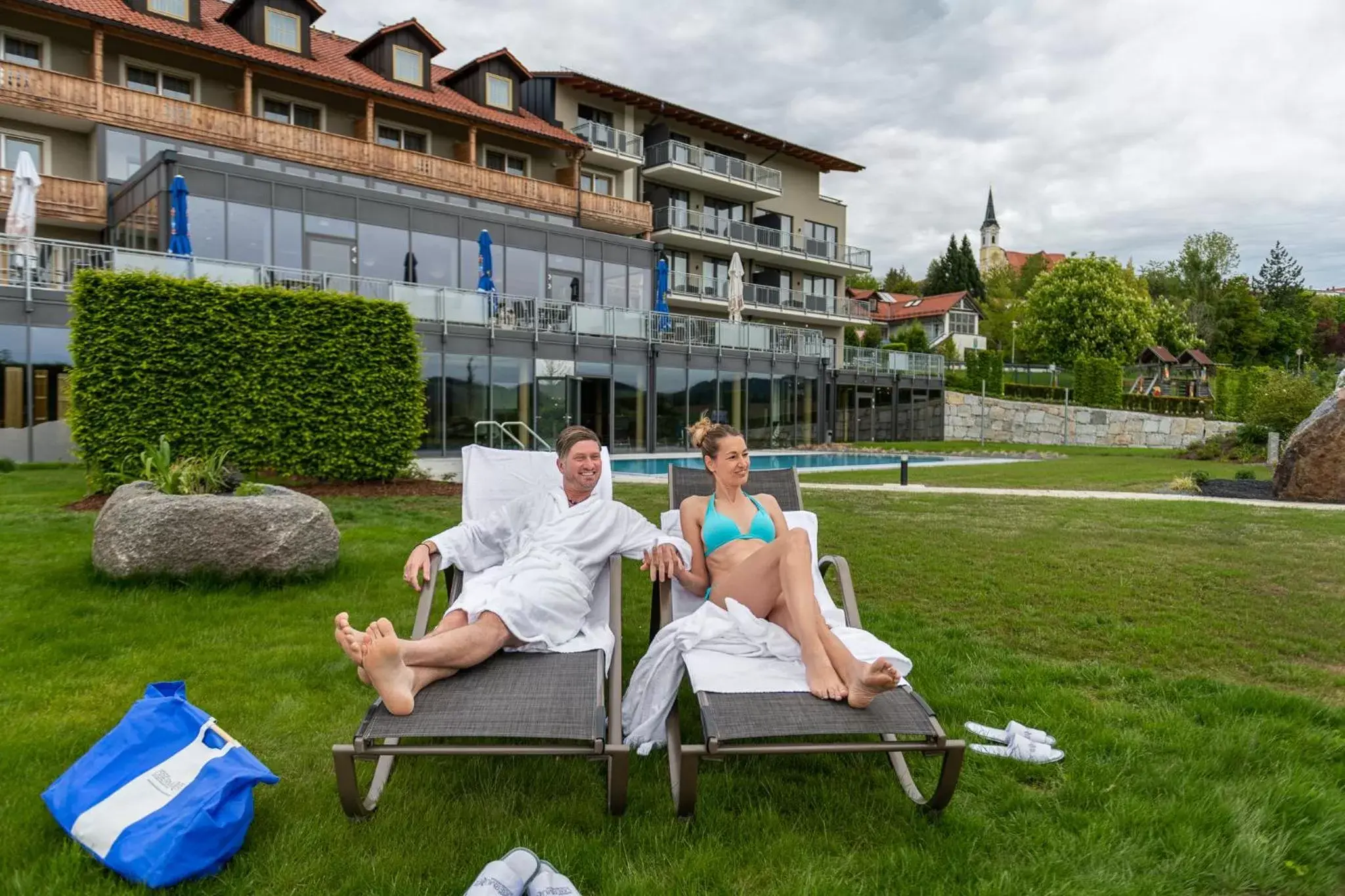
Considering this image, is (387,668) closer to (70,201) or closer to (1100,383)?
(70,201)

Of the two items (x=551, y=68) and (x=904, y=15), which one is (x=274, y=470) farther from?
(x=551, y=68)

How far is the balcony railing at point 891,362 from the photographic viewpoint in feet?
103

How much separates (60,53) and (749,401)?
1858 centimetres

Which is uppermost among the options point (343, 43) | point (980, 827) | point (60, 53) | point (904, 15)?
point (343, 43)

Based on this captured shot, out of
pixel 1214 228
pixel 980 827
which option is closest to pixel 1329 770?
pixel 980 827

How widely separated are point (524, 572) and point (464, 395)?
1555cm

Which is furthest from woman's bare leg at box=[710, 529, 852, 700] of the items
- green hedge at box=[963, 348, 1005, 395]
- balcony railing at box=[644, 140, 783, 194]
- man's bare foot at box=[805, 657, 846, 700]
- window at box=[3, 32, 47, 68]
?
green hedge at box=[963, 348, 1005, 395]

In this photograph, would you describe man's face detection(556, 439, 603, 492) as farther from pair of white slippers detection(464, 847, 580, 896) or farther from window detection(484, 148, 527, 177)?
window detection(484, 148, 527, 177)

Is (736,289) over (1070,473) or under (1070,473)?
over

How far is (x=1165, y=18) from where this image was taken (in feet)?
38.8

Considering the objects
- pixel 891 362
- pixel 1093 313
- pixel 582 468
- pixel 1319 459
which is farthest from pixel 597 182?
pixel 1093 313

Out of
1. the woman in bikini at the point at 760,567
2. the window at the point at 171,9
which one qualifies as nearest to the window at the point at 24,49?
the window at the point at 171,9

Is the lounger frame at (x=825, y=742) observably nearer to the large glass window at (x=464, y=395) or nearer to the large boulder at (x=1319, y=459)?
the large boulder at (x=1319, y=459)

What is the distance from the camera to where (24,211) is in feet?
43.1
